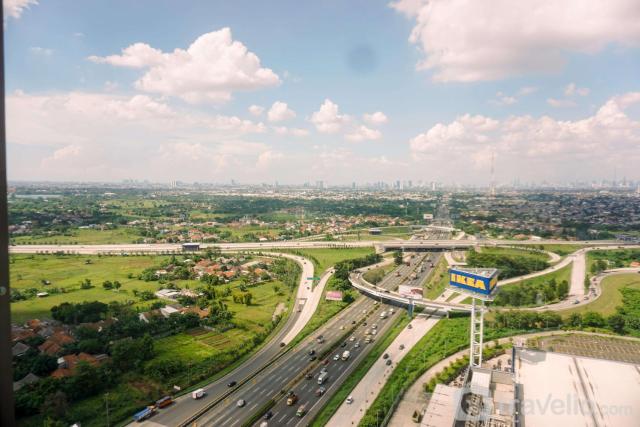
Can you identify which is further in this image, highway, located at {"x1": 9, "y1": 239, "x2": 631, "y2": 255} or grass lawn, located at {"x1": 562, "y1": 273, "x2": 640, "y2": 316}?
highway, located at {"x1": 9, "y1": 239, "x2": 631, "y2": 255}

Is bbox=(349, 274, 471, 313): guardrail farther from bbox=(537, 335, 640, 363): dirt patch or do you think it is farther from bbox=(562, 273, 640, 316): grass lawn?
bbox=(562, 273, 640, 316): grass lawn

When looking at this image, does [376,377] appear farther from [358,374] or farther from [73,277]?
[73,277]

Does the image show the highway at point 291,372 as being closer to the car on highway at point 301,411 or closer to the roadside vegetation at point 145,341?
the car on highway at point 301,411

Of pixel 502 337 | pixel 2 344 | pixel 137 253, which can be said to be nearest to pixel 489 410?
pixel 502 337

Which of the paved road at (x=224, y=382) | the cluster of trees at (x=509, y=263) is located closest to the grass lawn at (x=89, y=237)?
the paved road at (x=224, y=382)

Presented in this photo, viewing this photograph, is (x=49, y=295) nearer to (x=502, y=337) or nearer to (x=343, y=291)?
(x=343, y=291)

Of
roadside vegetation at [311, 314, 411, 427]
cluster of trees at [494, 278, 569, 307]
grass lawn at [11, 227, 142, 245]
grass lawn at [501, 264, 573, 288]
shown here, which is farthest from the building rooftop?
grass lawn at [11, 227, 142, 245]
